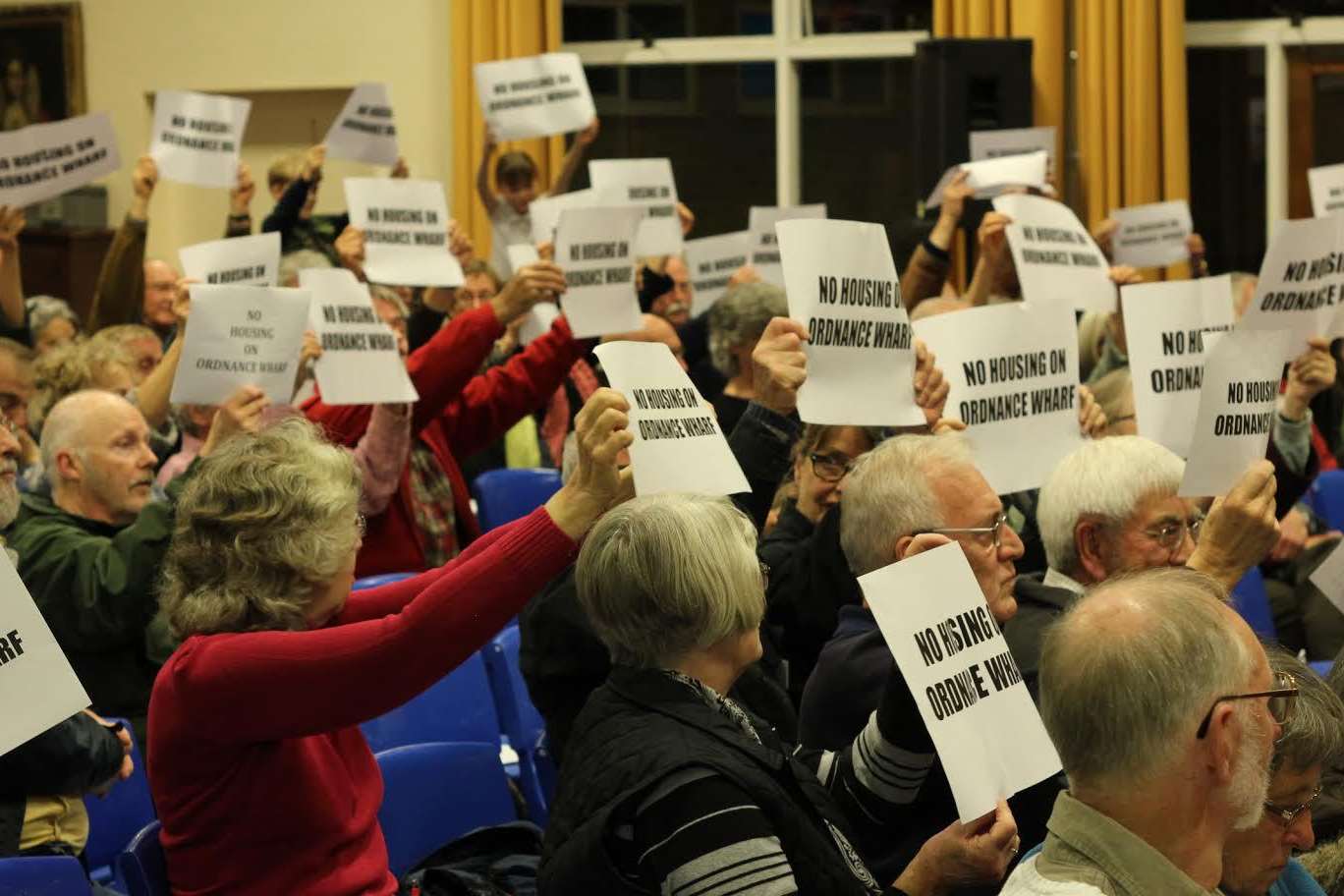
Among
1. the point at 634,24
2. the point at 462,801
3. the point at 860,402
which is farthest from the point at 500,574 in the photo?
the point at 634,24

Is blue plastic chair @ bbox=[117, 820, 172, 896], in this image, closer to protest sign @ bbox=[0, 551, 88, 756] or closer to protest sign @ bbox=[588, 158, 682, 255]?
protest sign @ bbox=[0, 551, 88, 756]

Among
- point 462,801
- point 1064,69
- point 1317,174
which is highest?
point 1064,69

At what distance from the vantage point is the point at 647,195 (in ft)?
22.1

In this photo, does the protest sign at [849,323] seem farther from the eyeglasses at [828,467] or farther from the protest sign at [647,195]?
the protest sign at [647,195]

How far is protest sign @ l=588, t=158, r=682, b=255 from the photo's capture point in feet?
21.7

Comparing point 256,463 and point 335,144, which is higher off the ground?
point 335,144

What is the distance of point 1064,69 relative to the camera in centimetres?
919

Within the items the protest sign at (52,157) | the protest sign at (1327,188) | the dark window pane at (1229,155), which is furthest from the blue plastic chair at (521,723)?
the dark window pane at (1229,155)

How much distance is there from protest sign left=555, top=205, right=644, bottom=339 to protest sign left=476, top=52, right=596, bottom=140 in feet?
7.68

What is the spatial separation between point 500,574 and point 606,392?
1.02 feet

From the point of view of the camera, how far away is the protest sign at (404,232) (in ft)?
18.7

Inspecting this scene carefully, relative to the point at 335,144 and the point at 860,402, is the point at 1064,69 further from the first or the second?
the point at 860,402

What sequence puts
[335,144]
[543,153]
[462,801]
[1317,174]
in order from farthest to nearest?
[543,153], [335,144], [1317,174], [462,801]

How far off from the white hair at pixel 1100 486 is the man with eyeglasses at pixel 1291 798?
35.9 inches
